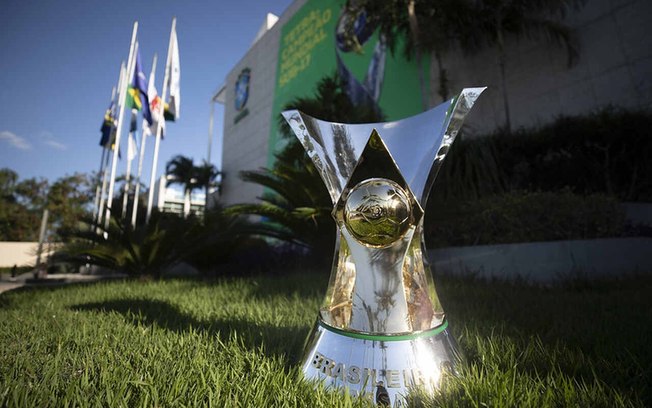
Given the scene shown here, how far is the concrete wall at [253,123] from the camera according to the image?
766 inches

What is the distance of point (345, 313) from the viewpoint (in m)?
1.13

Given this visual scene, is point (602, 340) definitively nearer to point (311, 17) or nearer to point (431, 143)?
point (431, 143)

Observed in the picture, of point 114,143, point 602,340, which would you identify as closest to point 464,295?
point 602,340

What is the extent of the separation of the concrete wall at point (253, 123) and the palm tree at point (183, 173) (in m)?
4.64

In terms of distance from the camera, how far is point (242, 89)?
22.7 meters

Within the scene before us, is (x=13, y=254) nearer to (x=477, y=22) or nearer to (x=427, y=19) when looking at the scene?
(x=427, y=19)

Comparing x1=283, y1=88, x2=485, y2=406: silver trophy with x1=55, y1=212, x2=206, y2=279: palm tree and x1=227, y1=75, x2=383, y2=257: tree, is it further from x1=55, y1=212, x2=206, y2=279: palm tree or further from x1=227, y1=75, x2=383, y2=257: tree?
x1=55, y1=212, x2=206, y2=279: palm tree

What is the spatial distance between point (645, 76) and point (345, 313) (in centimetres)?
852

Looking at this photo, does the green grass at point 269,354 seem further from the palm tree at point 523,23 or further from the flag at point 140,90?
the flag at point 140,90

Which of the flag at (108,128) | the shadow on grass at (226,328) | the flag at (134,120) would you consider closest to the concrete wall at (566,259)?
the shadow on grass at (226,328)

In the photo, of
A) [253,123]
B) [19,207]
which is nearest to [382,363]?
[253,123]

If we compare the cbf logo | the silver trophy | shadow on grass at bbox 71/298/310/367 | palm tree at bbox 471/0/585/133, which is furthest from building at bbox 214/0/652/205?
shadow on grass at bbox 71/298/310/367

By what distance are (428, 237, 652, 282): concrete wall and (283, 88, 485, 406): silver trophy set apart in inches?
121

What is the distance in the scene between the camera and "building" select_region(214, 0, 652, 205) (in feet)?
21.9
